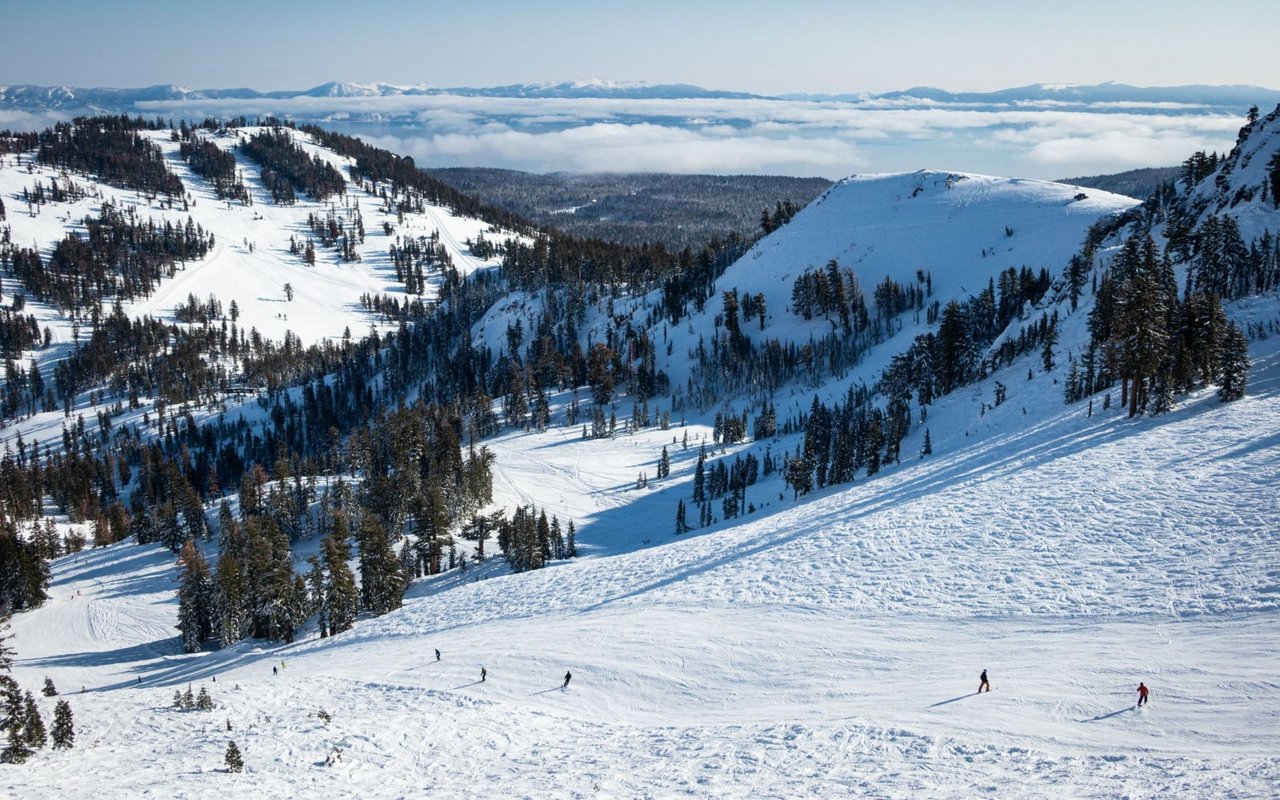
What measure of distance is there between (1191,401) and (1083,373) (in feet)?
63.4

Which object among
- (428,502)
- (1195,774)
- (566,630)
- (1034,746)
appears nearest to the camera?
(1195,774)

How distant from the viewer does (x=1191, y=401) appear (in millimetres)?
67000

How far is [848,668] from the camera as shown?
125 feet

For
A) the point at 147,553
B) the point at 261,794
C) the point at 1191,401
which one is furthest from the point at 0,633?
the point at 1191,401

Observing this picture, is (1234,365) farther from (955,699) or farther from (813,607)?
(955,699)

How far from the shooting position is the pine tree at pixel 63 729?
132 feet

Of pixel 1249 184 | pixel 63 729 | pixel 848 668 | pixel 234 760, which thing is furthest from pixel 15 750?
pixel 1249 184

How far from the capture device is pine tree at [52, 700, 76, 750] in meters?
40.1

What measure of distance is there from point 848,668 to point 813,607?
7.70 metres

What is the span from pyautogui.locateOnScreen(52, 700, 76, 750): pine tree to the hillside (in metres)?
1.64

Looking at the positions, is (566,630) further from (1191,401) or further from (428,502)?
(1191,401)

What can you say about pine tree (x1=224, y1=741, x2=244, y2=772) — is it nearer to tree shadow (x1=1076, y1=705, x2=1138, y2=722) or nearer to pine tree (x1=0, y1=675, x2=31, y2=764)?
pine tree (x1=0, y1=675, x2=31, y2=764)

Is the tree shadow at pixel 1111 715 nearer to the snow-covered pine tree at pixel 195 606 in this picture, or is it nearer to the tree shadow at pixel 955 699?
the tree shadow at pixel 955 699

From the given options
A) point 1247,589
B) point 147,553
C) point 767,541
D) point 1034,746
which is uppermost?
point 1247,589
